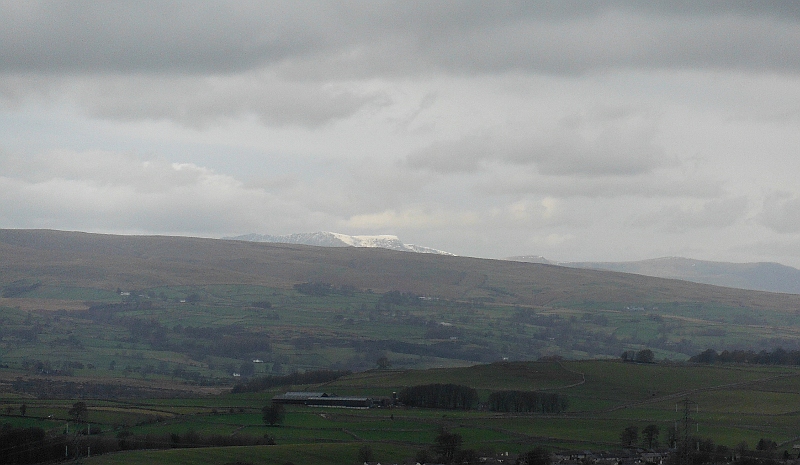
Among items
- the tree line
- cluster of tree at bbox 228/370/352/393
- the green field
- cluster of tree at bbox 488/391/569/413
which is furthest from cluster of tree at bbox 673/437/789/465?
cluster of tree at bbox 228/370/352/393

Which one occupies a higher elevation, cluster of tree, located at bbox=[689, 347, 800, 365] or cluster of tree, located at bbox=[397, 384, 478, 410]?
cluster of tree, located at bbox=[689, 347, 800, 365]

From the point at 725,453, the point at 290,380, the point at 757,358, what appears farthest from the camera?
the point at 757,358

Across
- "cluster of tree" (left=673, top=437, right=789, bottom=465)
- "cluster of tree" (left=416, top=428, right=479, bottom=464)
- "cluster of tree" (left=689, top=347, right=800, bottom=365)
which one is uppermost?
"cluster of tree" (left=689, top=347, right=800, bottom=365)

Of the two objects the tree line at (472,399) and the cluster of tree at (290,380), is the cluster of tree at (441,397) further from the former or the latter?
the cluster of tree at (290,380)

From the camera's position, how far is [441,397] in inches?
5123

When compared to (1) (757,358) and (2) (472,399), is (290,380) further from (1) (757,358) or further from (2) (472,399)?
(1) (757,358)

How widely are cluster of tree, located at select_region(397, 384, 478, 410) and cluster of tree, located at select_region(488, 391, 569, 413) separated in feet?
9.53

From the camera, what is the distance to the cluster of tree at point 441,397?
130 m

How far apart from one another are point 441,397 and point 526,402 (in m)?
10.4

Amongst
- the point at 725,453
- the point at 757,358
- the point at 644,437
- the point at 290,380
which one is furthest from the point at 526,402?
the point at 757,358

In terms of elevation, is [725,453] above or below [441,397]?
below

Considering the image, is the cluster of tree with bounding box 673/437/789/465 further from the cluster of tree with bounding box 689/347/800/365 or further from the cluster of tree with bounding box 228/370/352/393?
the cluster of tree with bounding box 228/370/352/393

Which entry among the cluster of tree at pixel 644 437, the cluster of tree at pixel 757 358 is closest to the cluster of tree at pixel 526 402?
the cluster of tree at pixel 644 437

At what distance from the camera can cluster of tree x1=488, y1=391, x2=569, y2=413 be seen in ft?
416
